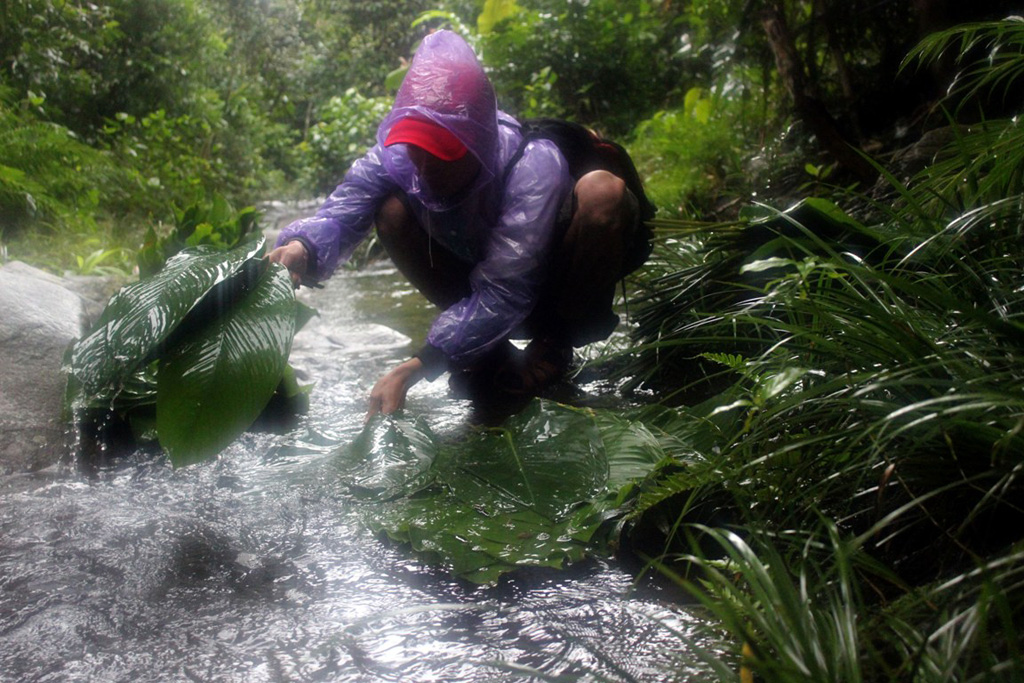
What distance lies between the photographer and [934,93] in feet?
12.4

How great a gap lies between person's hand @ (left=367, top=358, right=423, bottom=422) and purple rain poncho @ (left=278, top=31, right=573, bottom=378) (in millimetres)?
57

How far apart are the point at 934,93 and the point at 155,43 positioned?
7.14m

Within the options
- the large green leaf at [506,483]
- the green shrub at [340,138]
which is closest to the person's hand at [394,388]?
the large green leaf at [506,483]

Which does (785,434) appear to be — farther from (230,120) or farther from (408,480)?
(230,120)

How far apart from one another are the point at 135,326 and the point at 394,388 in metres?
0.67

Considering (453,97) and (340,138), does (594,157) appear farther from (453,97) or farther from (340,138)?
(340,138)

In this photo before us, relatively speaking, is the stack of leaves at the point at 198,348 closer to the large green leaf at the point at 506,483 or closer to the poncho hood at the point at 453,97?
the large green leaf at the point at 506,483

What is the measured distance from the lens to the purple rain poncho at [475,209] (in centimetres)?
221

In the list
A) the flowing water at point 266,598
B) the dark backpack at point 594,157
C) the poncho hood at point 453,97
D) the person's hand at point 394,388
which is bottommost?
the flowing water at point 266,598

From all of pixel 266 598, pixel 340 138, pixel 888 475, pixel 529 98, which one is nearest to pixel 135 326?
pixel 266 598

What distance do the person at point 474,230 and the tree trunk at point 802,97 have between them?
1.67m

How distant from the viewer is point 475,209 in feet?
8.03

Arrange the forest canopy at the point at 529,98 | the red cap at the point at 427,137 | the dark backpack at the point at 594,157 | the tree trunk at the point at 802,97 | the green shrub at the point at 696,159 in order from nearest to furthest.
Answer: the red cap at the point at 427,137 < the dark backpack at the point at 594,157 < the tree trunk at the point at 802,97 < the forest canopy at the point at 529,98 < the green shrub at the point at 696,159

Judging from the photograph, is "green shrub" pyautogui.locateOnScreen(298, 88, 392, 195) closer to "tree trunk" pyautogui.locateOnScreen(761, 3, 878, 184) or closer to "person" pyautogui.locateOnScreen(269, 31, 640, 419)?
"tree trunk" pyautogui.locateOnScreen(761, 3, 878, 184)
